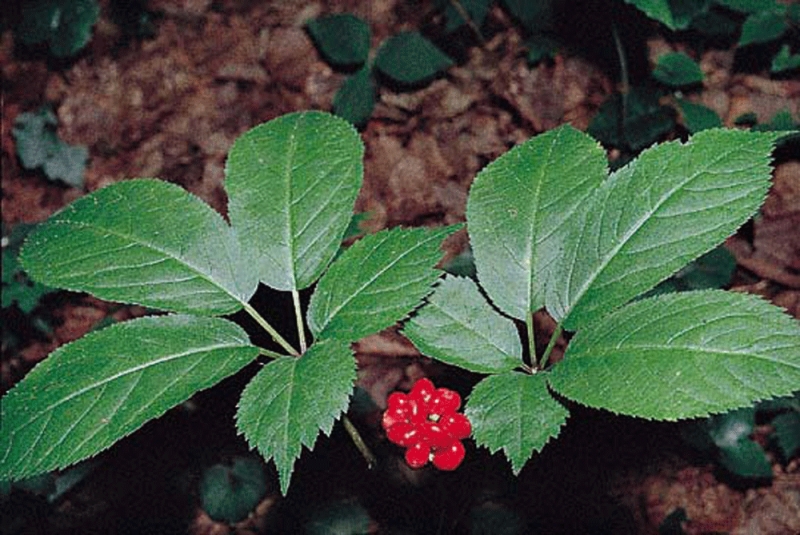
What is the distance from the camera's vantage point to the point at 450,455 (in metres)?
1.20

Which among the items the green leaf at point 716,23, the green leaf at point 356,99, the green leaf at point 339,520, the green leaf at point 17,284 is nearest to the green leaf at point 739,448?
the green leaf at point 339,520

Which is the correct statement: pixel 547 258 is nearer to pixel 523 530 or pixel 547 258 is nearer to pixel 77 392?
pixel 77 392

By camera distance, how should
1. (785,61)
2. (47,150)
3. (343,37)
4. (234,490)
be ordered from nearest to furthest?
(234,490) < (785,61) < (343,37) < (47,150)

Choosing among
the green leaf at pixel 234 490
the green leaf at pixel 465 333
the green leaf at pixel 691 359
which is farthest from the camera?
the green leaf at pixel 234 490

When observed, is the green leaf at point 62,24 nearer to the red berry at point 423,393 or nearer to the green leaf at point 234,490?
the green leaf at point 234,490

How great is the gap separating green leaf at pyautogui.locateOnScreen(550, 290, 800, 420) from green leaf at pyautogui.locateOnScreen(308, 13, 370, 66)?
74.3 inches

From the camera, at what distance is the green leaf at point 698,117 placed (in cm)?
229

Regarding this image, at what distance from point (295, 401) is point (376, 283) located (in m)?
0.20

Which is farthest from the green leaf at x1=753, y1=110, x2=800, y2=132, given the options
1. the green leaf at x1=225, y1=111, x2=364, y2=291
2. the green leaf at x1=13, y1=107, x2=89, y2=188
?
the green leaf at x1=13, y1=107, x2=89, y2=188

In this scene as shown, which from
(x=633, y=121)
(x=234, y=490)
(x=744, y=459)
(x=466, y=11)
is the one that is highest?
(x=466, y=11)

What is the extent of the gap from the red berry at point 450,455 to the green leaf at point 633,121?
4.66ft

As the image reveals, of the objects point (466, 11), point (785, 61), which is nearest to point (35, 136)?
point (466, 11)

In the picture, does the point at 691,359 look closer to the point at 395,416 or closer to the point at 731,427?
the point at 395,416

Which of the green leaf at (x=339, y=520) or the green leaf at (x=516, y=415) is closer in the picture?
the green leaf at (x=516, y=415)
